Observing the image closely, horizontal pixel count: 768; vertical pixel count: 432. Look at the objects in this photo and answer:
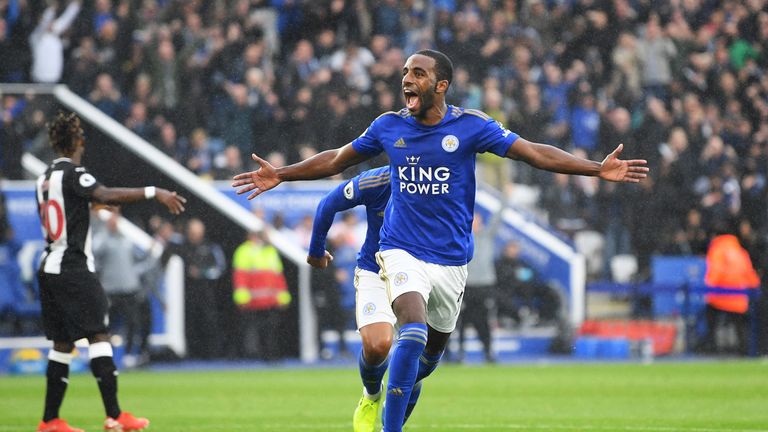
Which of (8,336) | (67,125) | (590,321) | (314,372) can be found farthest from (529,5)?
(67,125)

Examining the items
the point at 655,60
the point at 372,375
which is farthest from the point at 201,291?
the point at 372,375

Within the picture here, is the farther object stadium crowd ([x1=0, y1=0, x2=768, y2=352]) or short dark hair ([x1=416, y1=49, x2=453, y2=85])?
stadium crowd ([x1=0, y1=0, x2=768, y2=352])

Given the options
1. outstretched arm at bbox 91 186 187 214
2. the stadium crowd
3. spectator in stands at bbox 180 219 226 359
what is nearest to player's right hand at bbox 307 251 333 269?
outstretched arm at bbox 91 186 187 214

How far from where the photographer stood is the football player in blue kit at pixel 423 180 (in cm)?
841

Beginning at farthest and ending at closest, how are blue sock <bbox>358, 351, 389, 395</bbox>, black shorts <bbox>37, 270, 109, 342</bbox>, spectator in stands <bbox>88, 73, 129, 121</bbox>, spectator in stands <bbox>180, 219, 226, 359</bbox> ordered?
spectator in stands <bbox>88, 73, 129, 121</bbox>
spectator in stands <bbox>180, 219, 226, 359</bbox>
black shorts <bbox>37, 270, 109, 342</bbox>
blue sock <bbox>358, 351, 389, 395</bbox>

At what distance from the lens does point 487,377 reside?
17812mm

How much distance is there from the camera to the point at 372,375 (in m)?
9.09

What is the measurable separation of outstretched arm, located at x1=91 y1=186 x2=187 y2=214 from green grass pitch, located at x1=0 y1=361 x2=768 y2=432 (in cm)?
226

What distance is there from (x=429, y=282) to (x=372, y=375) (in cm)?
87

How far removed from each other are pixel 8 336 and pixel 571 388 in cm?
918

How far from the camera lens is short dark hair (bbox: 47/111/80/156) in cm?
1030

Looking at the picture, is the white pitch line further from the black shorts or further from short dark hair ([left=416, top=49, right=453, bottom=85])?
short dark hair ([left=416, top=49, right=453, bottom=85])

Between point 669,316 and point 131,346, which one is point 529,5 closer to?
point 669,316

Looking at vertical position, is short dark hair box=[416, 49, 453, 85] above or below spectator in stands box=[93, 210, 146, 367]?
above
